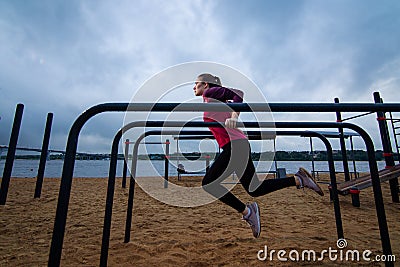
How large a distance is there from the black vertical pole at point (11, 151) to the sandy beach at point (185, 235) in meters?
0.24

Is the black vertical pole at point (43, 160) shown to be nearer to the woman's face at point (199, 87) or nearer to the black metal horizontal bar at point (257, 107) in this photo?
the woman's face at point (199, 87)

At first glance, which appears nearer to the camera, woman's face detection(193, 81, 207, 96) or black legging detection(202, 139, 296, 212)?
black legging detection(202, 139, 296, 212)

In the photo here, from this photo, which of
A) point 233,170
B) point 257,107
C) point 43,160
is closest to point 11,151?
point 43,160

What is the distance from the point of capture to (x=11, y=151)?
3.43 m

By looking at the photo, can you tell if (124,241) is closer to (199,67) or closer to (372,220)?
(199,67)

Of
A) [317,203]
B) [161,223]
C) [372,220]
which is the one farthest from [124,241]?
[317,203]

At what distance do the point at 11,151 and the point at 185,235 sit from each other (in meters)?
3.15

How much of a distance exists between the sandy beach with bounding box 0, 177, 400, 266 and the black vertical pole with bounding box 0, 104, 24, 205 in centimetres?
24

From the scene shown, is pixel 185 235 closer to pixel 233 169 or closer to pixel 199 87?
pixel 233 169

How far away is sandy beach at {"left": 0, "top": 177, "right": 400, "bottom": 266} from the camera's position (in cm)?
156

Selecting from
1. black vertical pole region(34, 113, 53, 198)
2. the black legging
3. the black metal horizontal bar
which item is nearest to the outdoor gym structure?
the black metal horizontal bar

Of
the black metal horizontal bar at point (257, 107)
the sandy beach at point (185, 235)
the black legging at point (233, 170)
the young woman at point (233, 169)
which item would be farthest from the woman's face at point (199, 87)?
the sandy beach at point (185, 235)

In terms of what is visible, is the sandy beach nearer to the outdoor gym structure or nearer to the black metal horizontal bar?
the outdoor gym structure

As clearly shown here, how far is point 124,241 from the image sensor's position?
6.14 ft
